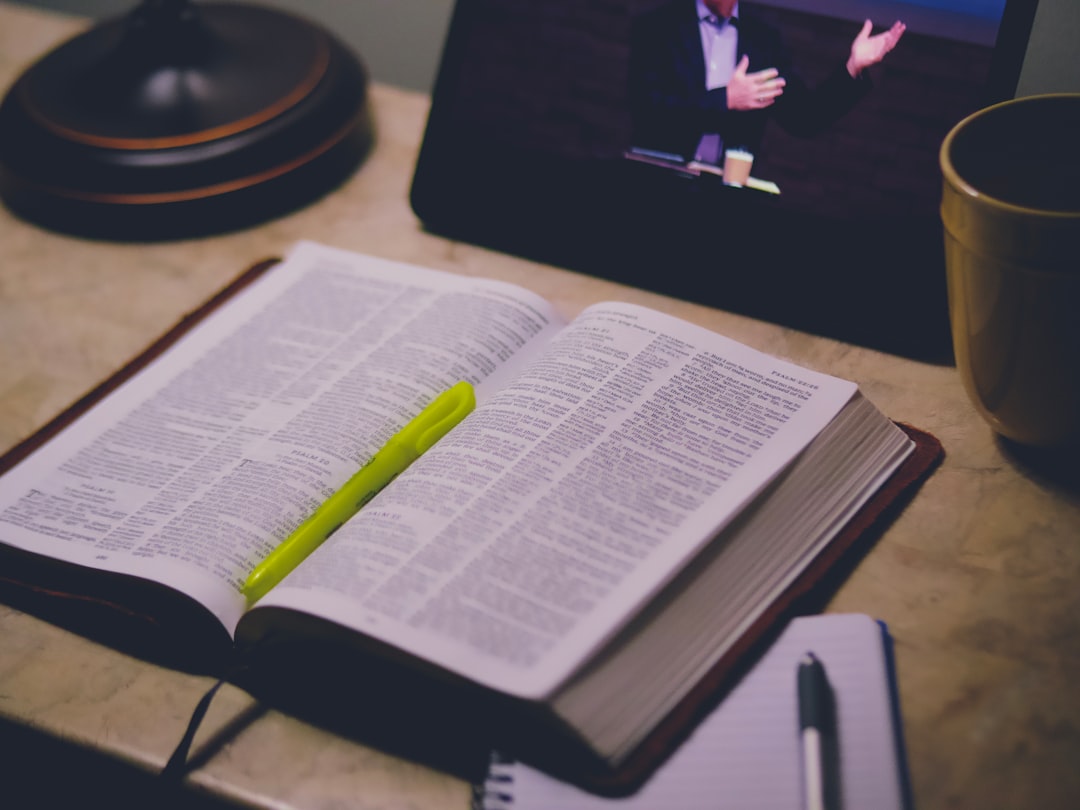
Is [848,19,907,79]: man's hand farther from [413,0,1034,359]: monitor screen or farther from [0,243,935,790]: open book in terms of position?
[0,243,935,790]: open book

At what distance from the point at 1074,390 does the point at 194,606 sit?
0.47 m

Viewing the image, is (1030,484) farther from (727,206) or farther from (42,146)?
(42,146)

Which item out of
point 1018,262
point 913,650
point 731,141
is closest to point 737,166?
point 731,141

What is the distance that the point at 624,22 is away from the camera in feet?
2.33

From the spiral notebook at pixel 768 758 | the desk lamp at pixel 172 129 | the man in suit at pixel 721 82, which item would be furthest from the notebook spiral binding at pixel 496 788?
the desk lamp at pixel 172 129

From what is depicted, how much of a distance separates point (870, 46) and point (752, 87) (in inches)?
3.1

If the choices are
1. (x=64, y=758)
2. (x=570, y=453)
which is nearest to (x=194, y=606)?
(x=64, y=758)

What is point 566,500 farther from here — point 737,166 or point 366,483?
point 737,166

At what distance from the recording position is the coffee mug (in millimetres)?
467

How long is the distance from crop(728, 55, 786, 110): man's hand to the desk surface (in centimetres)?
14

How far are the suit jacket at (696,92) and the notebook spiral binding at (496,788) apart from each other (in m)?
0.44

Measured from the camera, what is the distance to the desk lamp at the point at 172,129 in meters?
0.79

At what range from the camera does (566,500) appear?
50cm

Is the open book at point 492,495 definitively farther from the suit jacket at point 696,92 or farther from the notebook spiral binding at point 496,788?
the suit jacket at point 696,92
